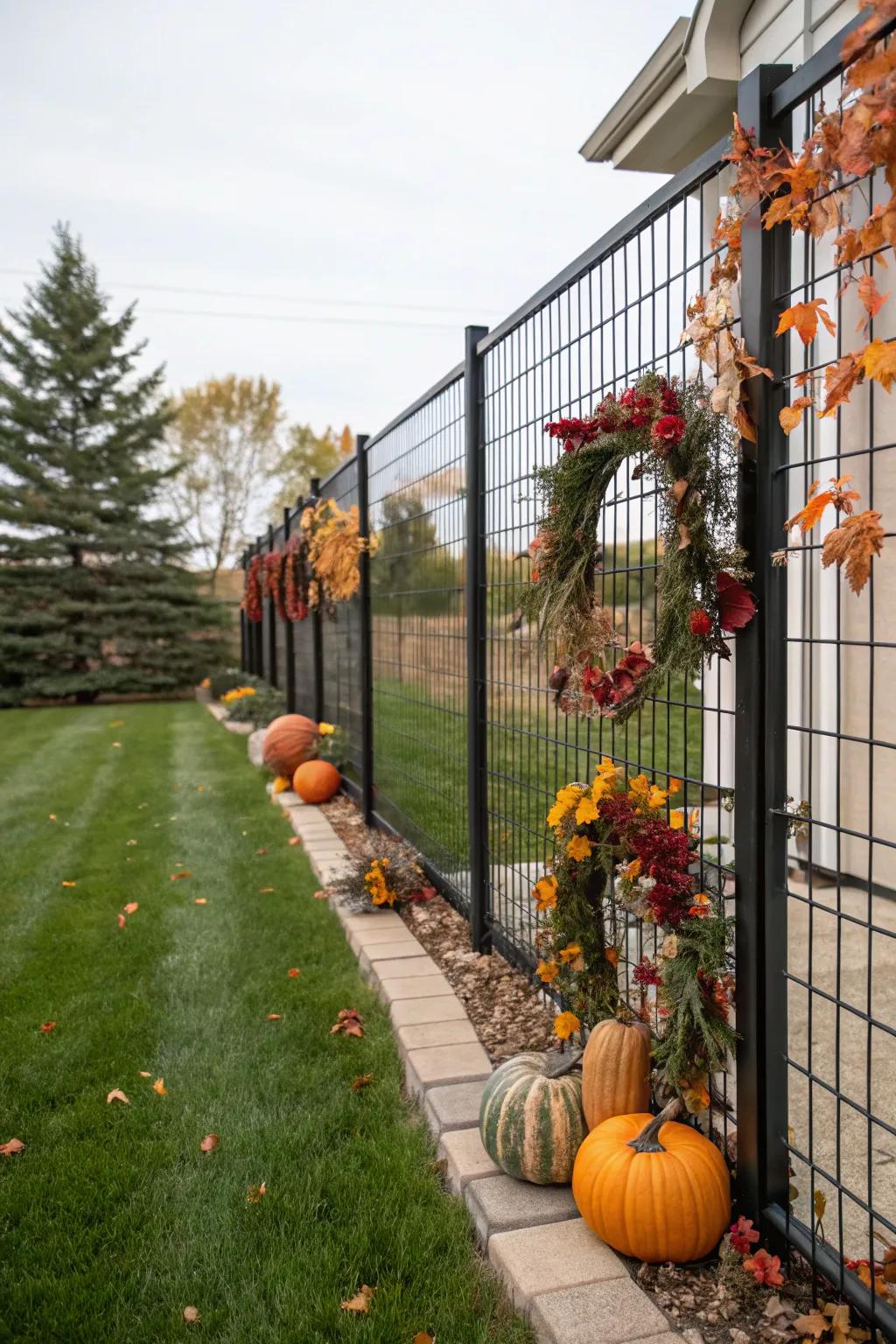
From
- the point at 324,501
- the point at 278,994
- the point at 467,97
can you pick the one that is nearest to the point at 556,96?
the point at 467,97

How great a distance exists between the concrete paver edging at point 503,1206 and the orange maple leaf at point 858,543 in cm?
130

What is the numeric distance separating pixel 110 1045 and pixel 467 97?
41.5 ft

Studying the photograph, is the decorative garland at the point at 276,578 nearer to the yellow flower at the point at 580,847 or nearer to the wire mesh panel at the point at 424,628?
the wire mesh panel at the point at 424,628

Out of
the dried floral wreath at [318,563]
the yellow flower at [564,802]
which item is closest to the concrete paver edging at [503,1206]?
the yellow flower at [564,802]

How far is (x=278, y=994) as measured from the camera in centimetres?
338

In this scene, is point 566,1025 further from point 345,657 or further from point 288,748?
point 288,748

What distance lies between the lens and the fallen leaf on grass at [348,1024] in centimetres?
306

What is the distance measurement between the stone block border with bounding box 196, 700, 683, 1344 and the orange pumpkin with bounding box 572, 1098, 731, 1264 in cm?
8

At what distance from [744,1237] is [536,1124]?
475mm

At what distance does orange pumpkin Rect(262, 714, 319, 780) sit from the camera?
23.3 feet

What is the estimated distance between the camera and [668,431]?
5.82ft

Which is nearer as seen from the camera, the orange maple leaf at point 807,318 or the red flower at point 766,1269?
the orange maple leaf at point 807,318

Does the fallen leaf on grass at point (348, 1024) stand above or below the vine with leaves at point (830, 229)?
below

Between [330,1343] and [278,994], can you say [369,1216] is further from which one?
[278,994]
